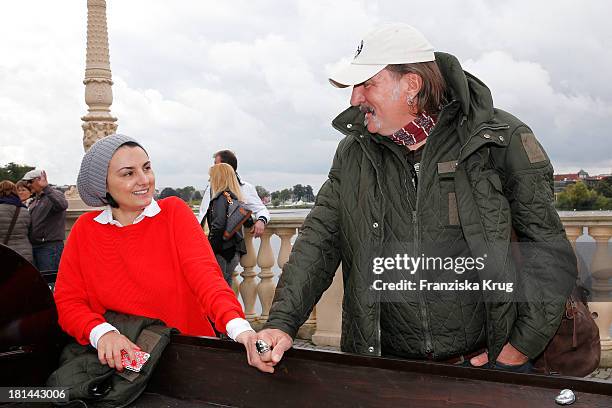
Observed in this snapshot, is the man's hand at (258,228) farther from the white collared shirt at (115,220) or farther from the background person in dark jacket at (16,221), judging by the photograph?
the white collared shirt at (115,220)

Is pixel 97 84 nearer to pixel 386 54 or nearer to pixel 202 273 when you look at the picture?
pixel 202 273

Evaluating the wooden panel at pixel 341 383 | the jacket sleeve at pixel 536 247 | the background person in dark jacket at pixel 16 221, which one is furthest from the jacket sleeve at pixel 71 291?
the background person in dark jacket at pixel 16 221

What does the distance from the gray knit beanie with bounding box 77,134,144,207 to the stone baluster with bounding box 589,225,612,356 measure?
3.24m

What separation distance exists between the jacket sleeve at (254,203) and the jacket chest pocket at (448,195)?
130 inches

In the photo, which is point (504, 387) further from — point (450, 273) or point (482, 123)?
point (482, 123)

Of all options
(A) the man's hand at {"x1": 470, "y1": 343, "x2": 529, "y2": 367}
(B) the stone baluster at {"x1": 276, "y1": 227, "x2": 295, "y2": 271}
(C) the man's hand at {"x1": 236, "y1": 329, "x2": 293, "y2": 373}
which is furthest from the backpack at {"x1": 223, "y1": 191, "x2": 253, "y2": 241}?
(A) the man's hand at {"x1": 470, "y1": 343, "x2": 529, "y2": 367}

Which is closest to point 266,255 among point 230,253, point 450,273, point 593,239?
point 230,253

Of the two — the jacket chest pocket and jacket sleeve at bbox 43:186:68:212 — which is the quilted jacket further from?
jacket sleeve at bbox 43:186:68:212

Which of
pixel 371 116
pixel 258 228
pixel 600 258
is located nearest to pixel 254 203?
pixel 258 228

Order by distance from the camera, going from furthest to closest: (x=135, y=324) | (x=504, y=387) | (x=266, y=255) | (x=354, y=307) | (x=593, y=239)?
(x=266, y=255)
(x=593, y=239)
(x=135, y=324)
(x=354, y=307)
(x=504, y=387)

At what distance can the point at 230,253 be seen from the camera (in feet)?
16.0

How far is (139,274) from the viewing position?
208 centimetres

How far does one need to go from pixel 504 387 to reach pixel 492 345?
0.83ft

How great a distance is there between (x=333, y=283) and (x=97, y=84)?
6.24 meters
